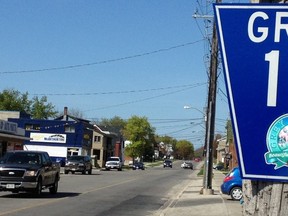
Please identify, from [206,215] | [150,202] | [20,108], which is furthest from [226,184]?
[20,108]

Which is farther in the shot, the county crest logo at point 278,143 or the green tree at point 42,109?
the green tree at point 42,109

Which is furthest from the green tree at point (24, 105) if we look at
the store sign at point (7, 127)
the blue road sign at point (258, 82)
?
the blue road sign at point (258, 82)

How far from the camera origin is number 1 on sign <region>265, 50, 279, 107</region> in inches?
107

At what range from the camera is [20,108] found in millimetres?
124562

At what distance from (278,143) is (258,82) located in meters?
0.32

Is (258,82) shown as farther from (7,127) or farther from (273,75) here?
(7,127)

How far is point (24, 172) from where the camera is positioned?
19.8 m

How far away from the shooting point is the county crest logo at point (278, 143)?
268cm

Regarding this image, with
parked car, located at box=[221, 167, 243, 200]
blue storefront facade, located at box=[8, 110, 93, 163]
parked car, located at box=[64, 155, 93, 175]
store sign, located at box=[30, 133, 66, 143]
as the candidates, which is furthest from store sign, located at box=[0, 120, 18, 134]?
parked car, located at box=[221, 167, 243, 200]

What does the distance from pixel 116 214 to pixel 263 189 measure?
1383 cm

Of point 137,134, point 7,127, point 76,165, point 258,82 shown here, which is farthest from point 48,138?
point 258,82

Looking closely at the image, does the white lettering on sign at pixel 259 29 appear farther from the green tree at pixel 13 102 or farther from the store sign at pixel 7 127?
the green tree at pixel 13 102

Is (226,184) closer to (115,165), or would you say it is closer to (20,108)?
(115,165)

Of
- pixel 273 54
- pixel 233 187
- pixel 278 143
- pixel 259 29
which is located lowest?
pixel 233 187
